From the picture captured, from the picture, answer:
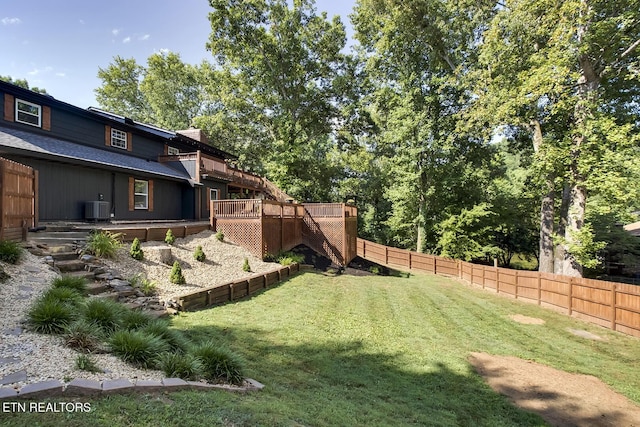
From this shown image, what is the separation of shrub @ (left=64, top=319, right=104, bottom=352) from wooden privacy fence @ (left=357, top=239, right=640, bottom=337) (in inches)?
509

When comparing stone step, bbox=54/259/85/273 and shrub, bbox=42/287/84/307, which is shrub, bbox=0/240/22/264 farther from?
shrub, bbox=42/287/84/307

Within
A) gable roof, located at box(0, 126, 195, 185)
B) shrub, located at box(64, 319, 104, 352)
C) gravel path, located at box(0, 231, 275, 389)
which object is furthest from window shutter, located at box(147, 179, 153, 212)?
shrub, located at box(64, 319, 104, 352)

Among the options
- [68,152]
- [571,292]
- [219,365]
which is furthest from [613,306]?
[68,152]

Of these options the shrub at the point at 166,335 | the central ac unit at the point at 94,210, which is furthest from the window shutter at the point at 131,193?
the shrub at the point at 166,335

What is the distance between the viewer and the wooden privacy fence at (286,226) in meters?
13.2

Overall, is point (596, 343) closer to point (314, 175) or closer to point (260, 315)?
point (260, 315)

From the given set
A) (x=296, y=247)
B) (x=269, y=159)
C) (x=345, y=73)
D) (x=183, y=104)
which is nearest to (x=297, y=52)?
(x=345, y=73)

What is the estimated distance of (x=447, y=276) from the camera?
19141 millimetres

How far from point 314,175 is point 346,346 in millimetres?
20644

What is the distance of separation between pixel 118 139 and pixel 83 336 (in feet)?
49.9

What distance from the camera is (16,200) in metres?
7.09

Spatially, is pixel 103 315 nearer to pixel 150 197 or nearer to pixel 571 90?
pixel 150 197

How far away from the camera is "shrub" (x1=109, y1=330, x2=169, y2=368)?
3.75 meters

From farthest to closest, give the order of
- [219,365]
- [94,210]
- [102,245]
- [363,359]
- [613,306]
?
[94,210]
[613,306]
[102,245]
[363,359]
[219,365]
